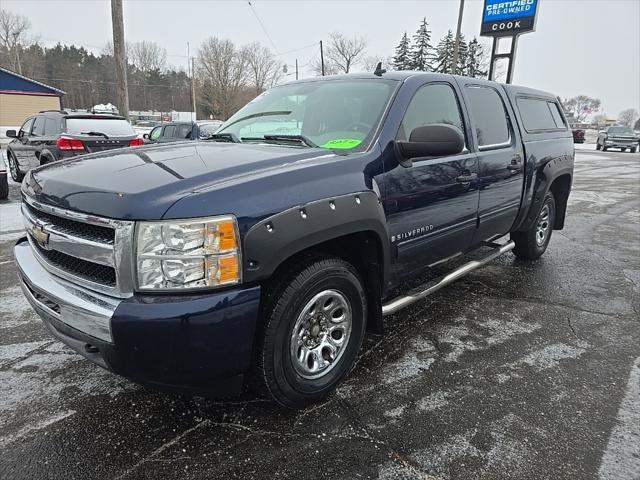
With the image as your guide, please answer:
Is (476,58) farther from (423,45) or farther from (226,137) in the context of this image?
(226,137)

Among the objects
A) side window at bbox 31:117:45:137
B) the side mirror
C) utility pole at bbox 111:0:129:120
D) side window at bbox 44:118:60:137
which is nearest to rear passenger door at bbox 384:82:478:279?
the side mirror

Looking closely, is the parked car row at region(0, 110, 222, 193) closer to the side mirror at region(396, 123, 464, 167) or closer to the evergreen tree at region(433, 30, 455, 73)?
the side mirror at region(396, 123, 464, 167)

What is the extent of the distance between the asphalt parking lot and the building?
35.8 metres

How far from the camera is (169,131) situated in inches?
581

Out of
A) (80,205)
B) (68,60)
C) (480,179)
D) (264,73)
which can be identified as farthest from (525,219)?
(68,60)

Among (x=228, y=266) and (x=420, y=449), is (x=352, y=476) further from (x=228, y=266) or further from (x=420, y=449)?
(x=228, y=266)

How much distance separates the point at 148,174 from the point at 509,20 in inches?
735

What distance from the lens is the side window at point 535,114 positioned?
15.3 feet

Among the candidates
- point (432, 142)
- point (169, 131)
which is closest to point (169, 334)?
point (432, 142)

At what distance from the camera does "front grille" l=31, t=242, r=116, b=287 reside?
204 centimetres

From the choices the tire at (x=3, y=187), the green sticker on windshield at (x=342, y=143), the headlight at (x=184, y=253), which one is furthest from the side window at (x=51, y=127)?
the headlight at (x=184, y=253)

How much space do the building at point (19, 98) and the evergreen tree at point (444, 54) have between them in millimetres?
35800

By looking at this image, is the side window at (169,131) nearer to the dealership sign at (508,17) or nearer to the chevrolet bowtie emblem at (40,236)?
the dealership sign at (508,17)

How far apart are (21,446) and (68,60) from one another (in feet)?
258
